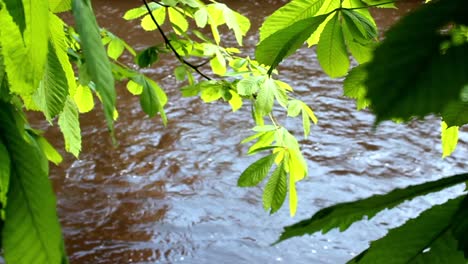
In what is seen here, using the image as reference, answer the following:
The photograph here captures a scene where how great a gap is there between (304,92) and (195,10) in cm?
265

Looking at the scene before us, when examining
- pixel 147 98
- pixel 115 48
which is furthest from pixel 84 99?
pixel 115 48

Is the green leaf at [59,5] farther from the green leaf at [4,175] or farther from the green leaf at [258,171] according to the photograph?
the green leaf at [258,171]

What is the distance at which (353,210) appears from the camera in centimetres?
25

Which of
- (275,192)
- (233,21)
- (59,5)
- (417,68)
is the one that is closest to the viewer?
(417,68)

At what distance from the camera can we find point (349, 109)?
376cm

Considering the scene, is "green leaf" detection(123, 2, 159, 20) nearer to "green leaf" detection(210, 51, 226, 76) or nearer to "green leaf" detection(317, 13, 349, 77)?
"green leaf" detection(210, 51, 226, 76)

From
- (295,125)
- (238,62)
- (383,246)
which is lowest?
(295,125)

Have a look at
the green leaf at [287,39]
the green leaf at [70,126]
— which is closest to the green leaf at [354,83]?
the green leaf at [287,39]

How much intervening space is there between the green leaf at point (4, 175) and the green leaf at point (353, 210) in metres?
0.12

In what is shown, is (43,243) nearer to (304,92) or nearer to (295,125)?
(295,125)

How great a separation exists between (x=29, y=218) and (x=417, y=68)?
17 centimetres

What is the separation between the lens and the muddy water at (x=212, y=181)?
2.69 metres

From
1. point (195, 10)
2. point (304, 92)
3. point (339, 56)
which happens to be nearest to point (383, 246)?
point (339, 56)

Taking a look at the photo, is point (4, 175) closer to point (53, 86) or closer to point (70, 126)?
point (53, 86)
